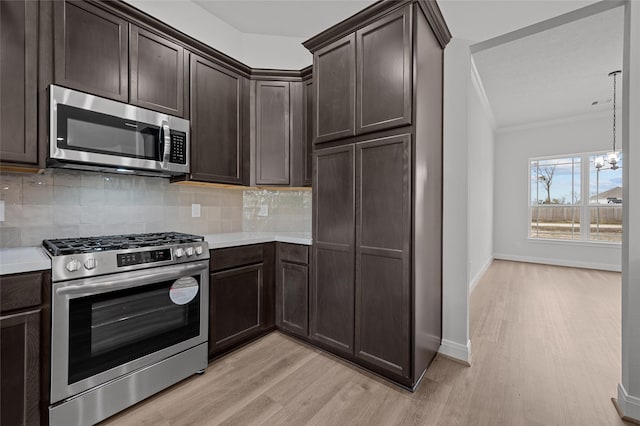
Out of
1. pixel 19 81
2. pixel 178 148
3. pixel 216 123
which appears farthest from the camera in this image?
pixel 216 123

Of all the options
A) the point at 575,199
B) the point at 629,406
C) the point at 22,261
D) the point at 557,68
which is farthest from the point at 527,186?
the point at 22,261

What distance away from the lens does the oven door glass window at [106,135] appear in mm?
1763

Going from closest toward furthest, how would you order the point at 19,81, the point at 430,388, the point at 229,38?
the point at 19,81 → the point at 430,388 → the point at 229,38

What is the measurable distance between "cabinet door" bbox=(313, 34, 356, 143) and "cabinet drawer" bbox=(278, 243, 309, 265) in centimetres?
94

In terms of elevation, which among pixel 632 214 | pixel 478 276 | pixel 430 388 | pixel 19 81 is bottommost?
pixel 430 388

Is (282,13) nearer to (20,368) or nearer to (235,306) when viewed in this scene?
(235,306)

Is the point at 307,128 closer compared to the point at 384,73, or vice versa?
the point at 384,73

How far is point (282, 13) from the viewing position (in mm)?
2945

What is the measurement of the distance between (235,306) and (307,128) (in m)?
1.79

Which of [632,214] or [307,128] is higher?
[307,128]

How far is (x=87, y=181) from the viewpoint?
84.4 inches

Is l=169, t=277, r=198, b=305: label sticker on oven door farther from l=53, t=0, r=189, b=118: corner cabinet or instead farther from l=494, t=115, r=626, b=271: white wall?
l=494, t=115, r=626, b=271: white wall

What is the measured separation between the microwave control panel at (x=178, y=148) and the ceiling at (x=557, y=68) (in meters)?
2.90

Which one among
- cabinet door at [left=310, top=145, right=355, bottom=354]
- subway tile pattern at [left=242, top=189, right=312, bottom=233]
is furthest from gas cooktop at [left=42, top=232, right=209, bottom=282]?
subway tile pattern at [left=242, top=189, right=312, bottom=233]
